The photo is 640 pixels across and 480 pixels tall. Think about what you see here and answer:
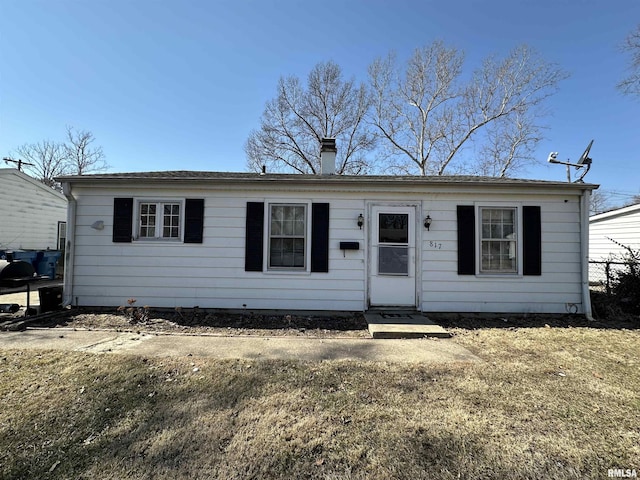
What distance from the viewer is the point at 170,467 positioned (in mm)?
2035

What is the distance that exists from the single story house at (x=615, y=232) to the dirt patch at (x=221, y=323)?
1088cm

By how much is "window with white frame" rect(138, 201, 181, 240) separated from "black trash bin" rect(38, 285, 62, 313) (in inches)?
76.3

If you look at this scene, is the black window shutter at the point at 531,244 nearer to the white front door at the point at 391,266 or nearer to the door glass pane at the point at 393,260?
the white front door at the point at 391,266

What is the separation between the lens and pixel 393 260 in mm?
6148

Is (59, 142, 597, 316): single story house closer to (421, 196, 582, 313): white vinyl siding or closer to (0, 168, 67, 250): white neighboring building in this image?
(421, 196, 582, 313): white vinyl siding

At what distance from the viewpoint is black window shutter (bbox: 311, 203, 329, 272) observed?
20.0 feet

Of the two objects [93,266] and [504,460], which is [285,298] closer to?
[93,266]

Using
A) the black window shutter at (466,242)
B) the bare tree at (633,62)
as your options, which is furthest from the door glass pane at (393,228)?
the bare tree at (633,62)

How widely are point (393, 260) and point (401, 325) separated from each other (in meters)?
1.41

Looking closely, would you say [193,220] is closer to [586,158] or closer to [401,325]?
[401,325]

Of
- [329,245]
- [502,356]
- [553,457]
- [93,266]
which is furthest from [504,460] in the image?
[93,266]

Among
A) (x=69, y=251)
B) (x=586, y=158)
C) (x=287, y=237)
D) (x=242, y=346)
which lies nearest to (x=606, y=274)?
(x=586, y=158)

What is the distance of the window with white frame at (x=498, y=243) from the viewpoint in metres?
6.18

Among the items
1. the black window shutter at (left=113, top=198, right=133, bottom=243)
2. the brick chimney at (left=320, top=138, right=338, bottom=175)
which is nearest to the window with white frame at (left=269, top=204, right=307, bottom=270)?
the brick chimney at (left=320, top=138, right=338, bottom=175)
